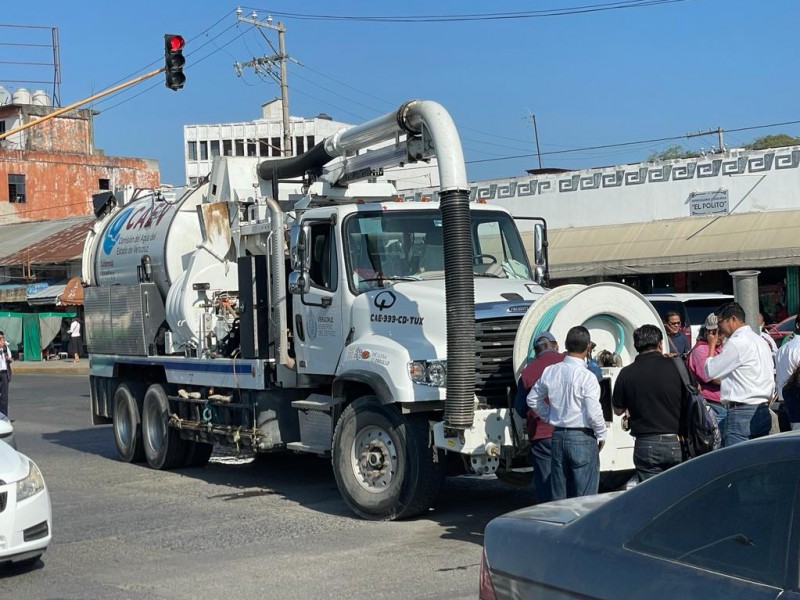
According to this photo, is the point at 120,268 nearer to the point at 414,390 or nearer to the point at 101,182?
the point at 414,390

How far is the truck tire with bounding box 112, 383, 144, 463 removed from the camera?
14.5 meters

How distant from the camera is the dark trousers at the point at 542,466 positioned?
27.1ft

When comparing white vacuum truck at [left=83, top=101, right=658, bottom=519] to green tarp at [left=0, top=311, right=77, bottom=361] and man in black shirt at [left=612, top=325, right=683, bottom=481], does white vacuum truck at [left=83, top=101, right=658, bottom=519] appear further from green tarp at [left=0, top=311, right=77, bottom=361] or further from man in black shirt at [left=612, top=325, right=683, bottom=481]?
green tarp at [left=0, top=311, right=77, bottom=361]

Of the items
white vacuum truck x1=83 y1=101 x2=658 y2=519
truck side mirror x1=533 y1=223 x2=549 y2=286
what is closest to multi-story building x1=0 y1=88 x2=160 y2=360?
white vacuum truck x1=83 y1=101 x2=658 y2=519

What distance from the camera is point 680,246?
84.9ft

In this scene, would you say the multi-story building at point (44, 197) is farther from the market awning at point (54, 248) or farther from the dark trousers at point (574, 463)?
the dark trousers at point (574, 463)

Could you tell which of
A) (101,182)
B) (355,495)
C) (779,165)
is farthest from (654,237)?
(101,182)

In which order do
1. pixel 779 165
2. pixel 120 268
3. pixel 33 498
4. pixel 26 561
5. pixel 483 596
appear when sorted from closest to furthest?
pixel 483 596
pixel 33 498
pixel 26 561
pixel 120 268
pixel 779 165

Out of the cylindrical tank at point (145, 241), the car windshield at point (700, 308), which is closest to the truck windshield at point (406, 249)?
the cylindrical tank at point (145, 241)

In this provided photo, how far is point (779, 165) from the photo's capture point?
25281mm

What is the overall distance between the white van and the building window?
4966 centimetres

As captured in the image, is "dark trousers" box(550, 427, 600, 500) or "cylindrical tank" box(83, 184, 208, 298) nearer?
"dark trousers" box(550, 427, 600, 500)

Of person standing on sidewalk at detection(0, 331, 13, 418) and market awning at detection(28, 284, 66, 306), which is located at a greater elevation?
market awning at detection(28, 284, 66, 306)

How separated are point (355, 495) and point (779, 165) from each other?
18685mm
